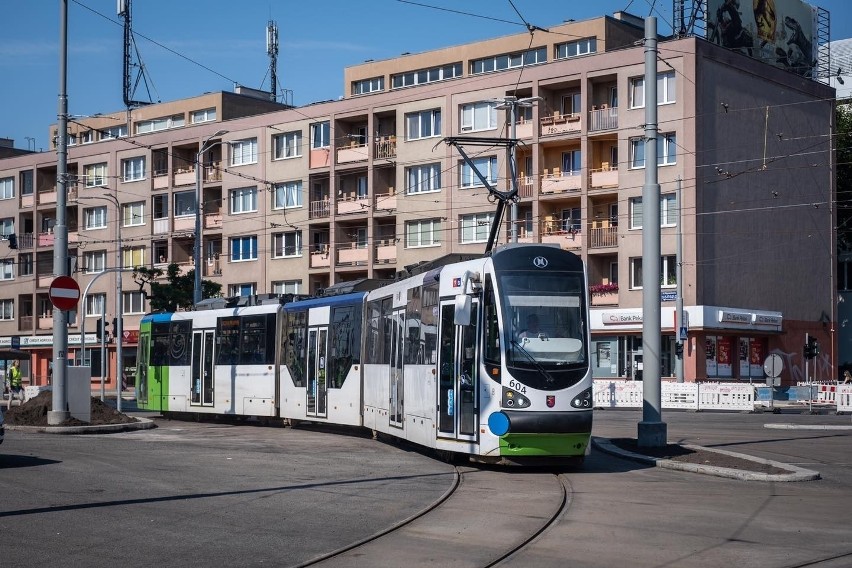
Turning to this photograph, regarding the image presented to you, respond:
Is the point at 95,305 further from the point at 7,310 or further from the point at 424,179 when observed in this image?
the point at 424,179

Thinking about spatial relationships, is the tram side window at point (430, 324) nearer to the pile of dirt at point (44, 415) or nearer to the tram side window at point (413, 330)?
the tram side window at point (413, 330)

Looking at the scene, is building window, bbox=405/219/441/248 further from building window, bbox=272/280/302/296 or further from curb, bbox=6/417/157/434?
curb, bbox=6/417/157/434

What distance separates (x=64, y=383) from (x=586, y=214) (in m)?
32.9

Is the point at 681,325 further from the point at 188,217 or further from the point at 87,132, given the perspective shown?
the point at 87,132

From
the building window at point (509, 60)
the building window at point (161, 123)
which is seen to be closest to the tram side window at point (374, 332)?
the building window at point (509, 60)

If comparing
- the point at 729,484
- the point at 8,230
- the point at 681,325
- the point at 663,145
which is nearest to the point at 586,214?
the point at 663,145

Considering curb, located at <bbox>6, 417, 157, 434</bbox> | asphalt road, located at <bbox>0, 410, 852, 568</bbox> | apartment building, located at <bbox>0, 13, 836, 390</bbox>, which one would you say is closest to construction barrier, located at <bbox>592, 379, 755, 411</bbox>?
apartment building, located at <bbox>0, 13, 836, 390</bbox>

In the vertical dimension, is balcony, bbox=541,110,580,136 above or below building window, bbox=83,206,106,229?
above

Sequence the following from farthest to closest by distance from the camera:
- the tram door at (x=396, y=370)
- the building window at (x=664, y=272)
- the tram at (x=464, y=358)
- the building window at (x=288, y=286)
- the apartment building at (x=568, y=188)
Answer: the building window at (x=288, y=286) < the building window at (x=664, y=272) < the apartment building at (x=568, y=188) < the tram door at (x=396, y=370) < the tram at (x=464, y=358)

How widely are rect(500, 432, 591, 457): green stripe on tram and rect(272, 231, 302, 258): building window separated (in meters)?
48.1

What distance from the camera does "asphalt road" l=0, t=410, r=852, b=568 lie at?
33.2 ft

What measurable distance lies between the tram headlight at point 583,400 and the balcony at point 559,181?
3800 cm

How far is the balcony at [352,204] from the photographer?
61.3 m

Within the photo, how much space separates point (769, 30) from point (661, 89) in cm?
1194
